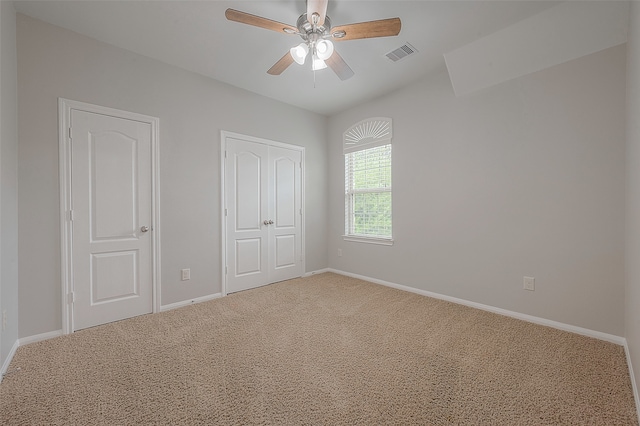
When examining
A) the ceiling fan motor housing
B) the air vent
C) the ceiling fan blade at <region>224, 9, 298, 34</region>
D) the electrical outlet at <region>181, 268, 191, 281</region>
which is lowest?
the electrical outlet at <region>181, 268, 191, 281</region>

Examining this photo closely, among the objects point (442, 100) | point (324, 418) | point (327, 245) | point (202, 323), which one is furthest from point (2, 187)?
point (442, 100)

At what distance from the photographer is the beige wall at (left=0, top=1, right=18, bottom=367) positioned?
6.14 ft

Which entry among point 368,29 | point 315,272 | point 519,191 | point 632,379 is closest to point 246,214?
point 315,272

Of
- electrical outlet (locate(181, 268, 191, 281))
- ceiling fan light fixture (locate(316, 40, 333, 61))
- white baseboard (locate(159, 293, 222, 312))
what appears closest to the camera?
ceiling fan light fixture (locate(316, 40, 333, 61))

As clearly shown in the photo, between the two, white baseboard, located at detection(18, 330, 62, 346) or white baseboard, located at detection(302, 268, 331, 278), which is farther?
white baseboard, located at detection(302, 268, 331, 278)

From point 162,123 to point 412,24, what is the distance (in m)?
2.74

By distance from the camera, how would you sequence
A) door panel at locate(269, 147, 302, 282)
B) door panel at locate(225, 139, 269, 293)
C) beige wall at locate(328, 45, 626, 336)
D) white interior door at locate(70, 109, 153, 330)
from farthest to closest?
door panel at locate(269, 147, 302, 282) → door panel at locate(225, 139, 269, 293) → white interior door at locate(70, 109, 153, 330) → beige wall at locate(328, 45, 626, 336)

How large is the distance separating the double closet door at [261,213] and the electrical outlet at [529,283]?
115 inches

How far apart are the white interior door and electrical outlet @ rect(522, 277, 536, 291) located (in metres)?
3.91

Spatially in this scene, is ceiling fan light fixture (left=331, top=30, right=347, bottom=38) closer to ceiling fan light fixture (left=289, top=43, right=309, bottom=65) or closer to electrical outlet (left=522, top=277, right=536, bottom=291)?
ceiling fan light fixture (left=289, top=43, right=309, bottom=65)

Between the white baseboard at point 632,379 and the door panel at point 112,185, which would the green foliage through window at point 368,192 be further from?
the door panel at point 112,185

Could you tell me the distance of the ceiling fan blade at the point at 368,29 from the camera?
1.83 metres

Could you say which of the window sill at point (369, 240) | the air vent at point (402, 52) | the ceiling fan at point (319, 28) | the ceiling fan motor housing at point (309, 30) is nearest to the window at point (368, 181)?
the window sill at point (369, 240)

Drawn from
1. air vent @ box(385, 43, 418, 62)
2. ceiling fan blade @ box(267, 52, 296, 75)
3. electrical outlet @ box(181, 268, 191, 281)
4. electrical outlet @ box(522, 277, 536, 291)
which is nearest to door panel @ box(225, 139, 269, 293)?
electrical outlet @ box(181, 268, 191, 281)
